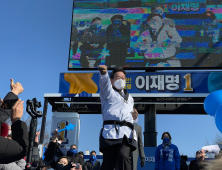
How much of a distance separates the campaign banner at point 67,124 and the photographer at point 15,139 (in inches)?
315

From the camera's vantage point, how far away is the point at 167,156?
5.27 m

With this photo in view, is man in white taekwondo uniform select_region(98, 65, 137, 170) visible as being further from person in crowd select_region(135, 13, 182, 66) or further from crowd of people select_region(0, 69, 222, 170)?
person in crowd select_region(135, 13, 182, 66)

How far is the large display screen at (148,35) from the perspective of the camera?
9.83m

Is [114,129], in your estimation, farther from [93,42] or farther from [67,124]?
[93,42]

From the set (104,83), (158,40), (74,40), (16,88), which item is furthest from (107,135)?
(74,40)

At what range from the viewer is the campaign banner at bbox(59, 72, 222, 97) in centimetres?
940

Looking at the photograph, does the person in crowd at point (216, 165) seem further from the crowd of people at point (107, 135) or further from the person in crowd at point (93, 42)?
the person in crowd at point (93, 42)

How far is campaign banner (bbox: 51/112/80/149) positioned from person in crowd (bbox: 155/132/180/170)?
16.0ft

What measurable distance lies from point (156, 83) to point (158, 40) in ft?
5.74

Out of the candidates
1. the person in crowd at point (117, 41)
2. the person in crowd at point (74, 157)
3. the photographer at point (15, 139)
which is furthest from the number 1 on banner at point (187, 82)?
the photographer at point (15, 139)

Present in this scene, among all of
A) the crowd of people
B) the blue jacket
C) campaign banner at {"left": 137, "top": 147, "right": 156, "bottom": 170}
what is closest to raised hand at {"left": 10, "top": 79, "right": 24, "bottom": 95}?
the crowd of people

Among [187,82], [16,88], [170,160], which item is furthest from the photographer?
[187,82]

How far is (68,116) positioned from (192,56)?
516 centimetres

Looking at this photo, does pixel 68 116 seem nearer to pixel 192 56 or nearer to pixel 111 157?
pixel 192 56
